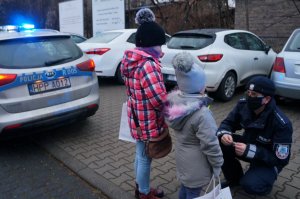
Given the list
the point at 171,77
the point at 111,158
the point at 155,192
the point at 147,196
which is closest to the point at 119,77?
the point at 171,77

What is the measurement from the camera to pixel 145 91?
2594 millimetres

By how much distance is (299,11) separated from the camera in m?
10.6

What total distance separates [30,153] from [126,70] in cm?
241

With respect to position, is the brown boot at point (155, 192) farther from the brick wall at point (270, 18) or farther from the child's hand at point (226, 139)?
the brick wall at point (270, 18)

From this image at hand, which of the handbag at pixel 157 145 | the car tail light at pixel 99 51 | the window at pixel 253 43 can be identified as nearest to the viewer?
the handbag at pixel 157 145

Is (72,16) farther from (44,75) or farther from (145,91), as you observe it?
(145,91)

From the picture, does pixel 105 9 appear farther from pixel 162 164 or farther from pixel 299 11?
pixel 162 164

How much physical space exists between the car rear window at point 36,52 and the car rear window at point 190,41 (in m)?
2.44

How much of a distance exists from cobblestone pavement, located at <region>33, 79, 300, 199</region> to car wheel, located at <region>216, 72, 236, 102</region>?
42cm

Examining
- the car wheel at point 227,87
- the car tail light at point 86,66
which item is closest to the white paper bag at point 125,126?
the car tail light at point 86,66

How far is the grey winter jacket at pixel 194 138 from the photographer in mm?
2305

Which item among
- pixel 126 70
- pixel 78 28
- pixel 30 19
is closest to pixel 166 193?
pixel 126 70

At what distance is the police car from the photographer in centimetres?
394

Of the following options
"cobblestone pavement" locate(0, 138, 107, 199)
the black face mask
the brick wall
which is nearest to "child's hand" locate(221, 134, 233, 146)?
the black face mask
